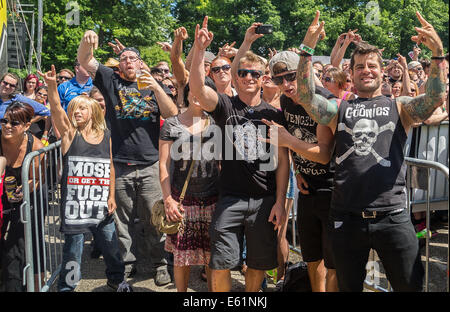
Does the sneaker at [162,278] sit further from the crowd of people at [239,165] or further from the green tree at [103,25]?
the green tree at [103,25]

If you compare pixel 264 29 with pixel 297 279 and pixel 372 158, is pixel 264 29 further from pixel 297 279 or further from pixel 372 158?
pixel 297 279

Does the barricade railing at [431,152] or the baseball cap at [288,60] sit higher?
the baseball cap at [288,60]

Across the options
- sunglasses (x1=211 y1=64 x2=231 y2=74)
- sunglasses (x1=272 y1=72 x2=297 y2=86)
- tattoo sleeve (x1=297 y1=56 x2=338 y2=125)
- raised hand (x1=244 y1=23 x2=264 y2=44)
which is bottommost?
tattoo sleeve (x1=297 y1=56 x2=338 y2=125)

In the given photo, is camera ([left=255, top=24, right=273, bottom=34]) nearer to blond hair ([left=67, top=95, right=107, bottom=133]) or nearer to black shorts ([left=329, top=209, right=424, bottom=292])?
black shorts ([left=329, top=209, right=424, bottom=292])

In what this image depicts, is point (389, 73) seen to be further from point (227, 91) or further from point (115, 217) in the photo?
point (115, 217)

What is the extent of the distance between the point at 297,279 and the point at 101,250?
1.93m

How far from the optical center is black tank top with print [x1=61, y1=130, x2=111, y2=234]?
389cm

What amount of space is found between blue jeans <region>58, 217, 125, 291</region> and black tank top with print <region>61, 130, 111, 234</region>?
0.13 meters

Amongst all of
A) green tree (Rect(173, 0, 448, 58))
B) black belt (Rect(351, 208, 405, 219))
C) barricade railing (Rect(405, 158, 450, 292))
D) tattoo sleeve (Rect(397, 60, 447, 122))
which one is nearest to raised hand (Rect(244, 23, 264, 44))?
tattoo sleeve (Rect(397, 60, 447, 122))

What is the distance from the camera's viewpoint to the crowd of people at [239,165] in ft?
9.12

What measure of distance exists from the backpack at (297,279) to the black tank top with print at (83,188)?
1831 millimetres

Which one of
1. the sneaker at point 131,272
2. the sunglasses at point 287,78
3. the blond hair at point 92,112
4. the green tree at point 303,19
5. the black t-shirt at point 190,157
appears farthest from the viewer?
the green tree at point 303,19

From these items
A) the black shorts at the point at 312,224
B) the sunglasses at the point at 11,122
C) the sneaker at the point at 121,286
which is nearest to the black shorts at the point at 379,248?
the black shorts at the point at 312,224
